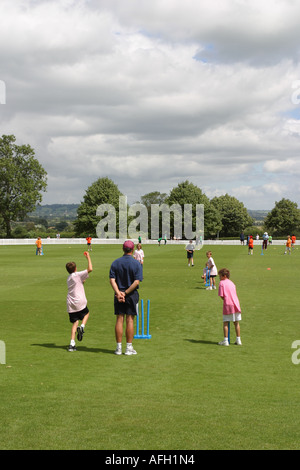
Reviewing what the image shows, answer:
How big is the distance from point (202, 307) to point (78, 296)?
724 centimetres

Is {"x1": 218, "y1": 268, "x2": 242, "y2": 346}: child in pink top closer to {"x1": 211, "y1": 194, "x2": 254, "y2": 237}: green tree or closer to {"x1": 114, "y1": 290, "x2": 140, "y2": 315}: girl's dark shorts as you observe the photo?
{"x1": 114, "y1": 290, "x2": 140, "y2": 315}: girl's dark shorts

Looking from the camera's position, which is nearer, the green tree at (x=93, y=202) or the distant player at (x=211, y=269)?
the distant player at (x=211, y=269)

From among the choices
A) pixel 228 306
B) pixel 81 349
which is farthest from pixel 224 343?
pixel 81 349

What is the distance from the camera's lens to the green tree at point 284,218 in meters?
124

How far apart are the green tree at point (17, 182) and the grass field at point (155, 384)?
281ft

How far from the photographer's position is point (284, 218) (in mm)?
123562

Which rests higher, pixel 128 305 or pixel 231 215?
pixel 231 215

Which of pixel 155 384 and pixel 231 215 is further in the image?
pixel 231 215

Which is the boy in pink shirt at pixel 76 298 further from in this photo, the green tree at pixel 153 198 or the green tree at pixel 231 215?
the green tree at pixel 153 198

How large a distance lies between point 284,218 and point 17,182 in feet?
214

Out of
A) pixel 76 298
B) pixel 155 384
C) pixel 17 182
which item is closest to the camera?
pixel 155 384

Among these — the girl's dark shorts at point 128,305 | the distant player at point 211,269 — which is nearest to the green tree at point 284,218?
the distant player at point 211,269

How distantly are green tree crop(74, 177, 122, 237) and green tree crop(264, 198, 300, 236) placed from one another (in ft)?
136

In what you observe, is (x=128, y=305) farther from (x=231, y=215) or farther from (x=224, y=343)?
(x=231, y=215)
